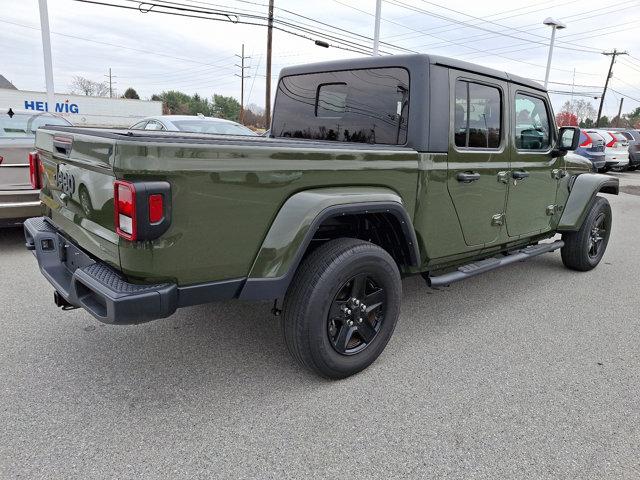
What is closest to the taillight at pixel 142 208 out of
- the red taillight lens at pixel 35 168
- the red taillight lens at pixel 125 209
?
the red taillight lens at pixel 125 209

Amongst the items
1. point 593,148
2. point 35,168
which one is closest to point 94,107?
point 593,148

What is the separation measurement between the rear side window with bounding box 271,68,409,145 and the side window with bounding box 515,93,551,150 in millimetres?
1343

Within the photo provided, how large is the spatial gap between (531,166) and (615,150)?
15.7m

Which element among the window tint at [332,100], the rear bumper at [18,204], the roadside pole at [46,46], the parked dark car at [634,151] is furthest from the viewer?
the parked dark car at [634,151]

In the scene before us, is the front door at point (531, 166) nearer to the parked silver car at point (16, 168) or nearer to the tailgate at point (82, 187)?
the tailgate at point (82, 187)

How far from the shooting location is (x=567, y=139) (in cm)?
454

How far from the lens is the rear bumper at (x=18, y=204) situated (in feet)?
16.9

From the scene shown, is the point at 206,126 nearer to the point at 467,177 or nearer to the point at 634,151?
the point at 467,177

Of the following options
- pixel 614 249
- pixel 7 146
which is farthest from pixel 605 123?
pixel 7 146

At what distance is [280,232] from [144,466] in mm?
1246

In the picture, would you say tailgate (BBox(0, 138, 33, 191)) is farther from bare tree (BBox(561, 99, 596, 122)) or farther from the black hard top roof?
bare tree (BBox(561, 99, 596, 122))

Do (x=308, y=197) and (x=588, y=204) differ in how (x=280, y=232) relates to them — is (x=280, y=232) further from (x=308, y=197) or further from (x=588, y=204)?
(x=588, y=204)

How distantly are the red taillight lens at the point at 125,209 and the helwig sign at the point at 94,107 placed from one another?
33.7 m

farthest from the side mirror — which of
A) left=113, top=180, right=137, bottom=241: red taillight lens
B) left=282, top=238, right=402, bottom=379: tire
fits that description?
left=113, top=180, right=137, bottom=241: red taillight lens
